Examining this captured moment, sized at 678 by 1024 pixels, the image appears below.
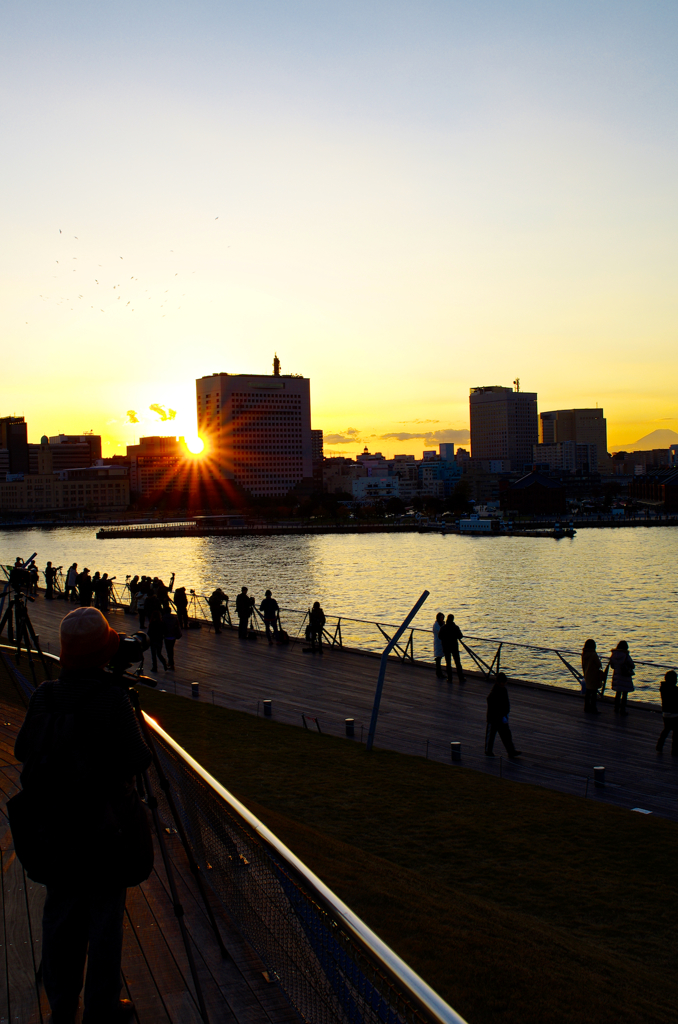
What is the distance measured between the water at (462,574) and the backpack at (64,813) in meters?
27.3

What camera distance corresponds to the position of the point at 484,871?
7672 millimetres

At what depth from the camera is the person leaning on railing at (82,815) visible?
290 centimetres

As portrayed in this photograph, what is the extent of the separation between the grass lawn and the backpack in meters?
3.02

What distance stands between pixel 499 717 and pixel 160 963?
895cm

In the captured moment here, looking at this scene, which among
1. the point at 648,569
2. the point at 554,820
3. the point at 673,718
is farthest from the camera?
the point at 648,569

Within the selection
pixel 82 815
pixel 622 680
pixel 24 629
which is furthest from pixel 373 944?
pixel 622 680

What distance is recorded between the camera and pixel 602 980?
17.7 feet

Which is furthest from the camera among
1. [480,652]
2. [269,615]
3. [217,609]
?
[217,609]

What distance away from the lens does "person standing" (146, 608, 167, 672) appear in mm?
18781

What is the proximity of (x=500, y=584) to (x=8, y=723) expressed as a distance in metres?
56.9

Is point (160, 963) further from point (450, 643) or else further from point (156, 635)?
point (156, 635)

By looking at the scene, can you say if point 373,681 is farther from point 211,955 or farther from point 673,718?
point 211,955

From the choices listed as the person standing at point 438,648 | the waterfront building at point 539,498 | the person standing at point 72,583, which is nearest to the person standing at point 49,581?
the person standing at point 72,583

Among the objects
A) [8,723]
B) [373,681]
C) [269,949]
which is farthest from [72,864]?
[373,681]
